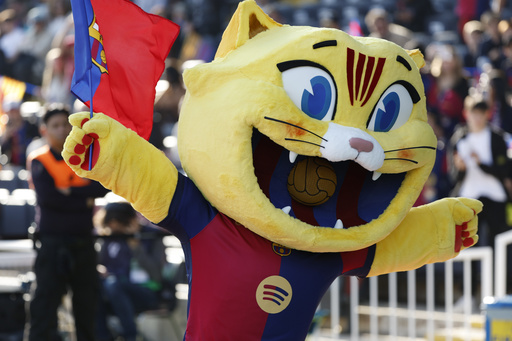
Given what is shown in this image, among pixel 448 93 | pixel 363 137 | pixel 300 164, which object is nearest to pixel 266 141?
pixel 300 164

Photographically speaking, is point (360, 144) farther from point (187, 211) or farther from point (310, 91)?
point (187, 211)

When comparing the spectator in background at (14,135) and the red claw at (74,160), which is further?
the spectator in background at (14,135)

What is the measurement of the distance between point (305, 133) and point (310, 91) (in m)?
0.18

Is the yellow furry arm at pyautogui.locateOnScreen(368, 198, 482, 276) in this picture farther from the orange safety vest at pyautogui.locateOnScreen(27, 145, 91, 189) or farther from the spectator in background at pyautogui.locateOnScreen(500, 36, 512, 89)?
the spectator in background at pyautogui.locateOnScreen(500, 36, 512, 89)

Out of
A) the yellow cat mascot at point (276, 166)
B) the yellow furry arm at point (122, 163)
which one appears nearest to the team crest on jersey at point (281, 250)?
the yellow cat mascot at point (276, 166)

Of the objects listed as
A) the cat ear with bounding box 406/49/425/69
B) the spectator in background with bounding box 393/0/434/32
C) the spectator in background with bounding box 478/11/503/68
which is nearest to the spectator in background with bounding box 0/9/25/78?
the spectator in background with bounding box 393/0/434/32

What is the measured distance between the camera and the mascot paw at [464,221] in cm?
416

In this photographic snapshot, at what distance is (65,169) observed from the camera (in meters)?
5.57

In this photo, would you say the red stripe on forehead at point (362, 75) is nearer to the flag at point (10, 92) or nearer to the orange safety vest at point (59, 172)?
the orange safety vest at point (59, 172)

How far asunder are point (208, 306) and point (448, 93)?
17.3ft

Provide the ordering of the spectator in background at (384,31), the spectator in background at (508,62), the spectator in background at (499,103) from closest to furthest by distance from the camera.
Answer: the spectator in background at (499,103) < the spectator in background at (508,62) < the spectator in background at (384,31)

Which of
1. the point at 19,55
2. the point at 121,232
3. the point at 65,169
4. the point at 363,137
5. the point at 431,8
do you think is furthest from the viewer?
the point at 19,55

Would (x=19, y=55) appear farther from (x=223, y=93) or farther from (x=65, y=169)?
(x=223, y=93)

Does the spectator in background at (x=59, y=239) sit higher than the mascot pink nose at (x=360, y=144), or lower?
lower
